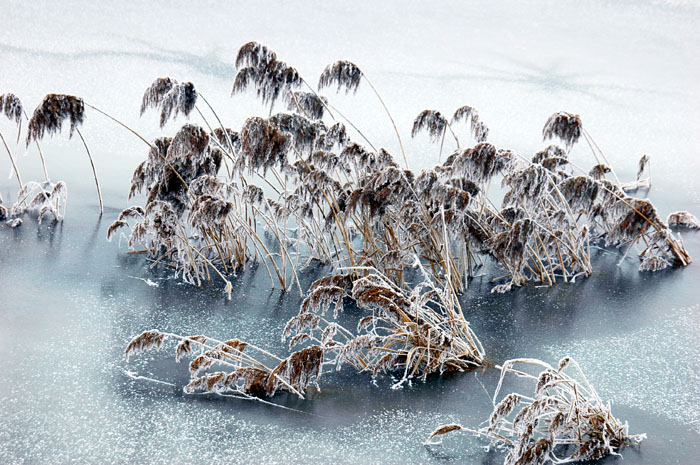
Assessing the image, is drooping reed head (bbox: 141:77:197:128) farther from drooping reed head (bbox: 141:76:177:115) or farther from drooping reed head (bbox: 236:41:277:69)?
drooping reed head (bbox: 236:41:277:69)

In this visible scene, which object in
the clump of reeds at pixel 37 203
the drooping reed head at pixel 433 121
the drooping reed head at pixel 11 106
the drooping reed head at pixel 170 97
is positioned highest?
the drooping reed head at pixel 433 121

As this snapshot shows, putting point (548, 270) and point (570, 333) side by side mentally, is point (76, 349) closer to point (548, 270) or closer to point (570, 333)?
point (570, 333)

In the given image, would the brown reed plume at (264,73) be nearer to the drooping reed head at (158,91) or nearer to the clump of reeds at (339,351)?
the drooping reed head at (158,91)

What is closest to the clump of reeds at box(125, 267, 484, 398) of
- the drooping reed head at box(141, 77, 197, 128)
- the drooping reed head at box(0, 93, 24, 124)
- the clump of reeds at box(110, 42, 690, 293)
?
the clump of reeds at box(110, 42, 690, 293)

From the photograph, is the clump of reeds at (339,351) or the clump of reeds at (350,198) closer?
the clump of reeds at (339,351)

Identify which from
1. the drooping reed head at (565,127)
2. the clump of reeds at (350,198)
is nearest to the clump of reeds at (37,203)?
the clump of reeds at (350,198)
